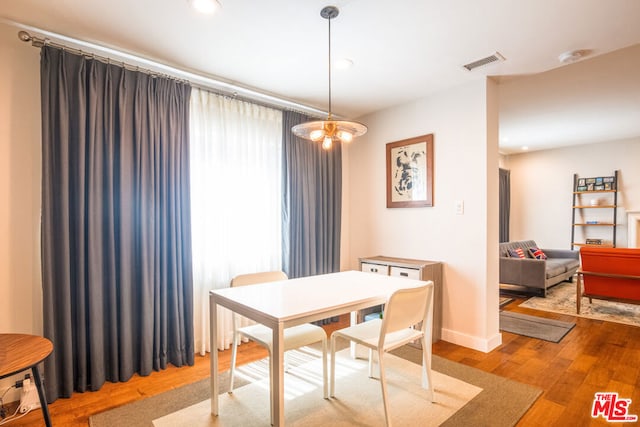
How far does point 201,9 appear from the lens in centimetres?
191

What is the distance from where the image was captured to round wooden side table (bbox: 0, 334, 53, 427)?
56.5 inches

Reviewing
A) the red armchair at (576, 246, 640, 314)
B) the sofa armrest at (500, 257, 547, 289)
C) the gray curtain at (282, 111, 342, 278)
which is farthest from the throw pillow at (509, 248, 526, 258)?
the gray curtain at (282, 111, 342, 278)

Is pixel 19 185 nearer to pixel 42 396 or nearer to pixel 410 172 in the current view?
pixel 42 396

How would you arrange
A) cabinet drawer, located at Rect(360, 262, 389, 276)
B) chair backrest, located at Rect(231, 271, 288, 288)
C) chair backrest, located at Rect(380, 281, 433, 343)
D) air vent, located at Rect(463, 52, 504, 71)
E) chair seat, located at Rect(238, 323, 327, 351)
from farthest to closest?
1. cabinet drawer, located at Rect(360, 262, 389, 276)
2. air vent, located at Rect(463, 52, 504, 71)
3. chair backrest, located at Rect(231, 271, 288, 288)
4. chair seat, located at Rect(238, 323, 327, 351)
5. chair backrest, located at Rect(380, 281, 433, 343)

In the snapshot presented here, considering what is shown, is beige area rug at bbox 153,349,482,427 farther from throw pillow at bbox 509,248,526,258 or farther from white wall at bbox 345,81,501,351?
throw pillow at bbox 509,248,526,258

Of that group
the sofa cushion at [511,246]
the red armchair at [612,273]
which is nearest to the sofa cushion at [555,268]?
the sofa cushion at [511,246]

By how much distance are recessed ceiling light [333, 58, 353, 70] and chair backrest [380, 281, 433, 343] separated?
5.96 ft

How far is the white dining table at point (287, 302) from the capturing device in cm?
150

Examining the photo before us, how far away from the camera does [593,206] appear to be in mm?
6238

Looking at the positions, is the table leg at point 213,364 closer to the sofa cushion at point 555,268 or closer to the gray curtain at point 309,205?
the gray curtain at point 309,205

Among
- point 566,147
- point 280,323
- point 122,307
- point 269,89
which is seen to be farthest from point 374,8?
point 566,147

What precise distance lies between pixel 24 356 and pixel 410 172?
328cm

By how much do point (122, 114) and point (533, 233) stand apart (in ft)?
25.5

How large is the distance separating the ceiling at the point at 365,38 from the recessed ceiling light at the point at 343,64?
4 cm
